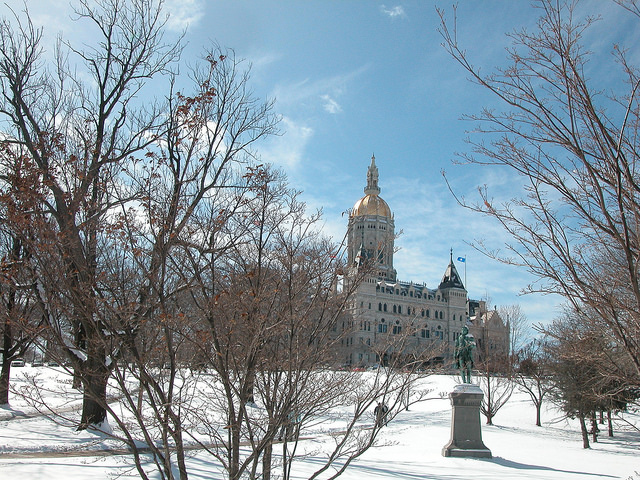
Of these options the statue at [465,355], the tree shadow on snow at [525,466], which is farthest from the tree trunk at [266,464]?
the statue at [465,355]

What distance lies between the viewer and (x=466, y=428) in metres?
17.8

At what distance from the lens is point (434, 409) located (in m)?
38.1

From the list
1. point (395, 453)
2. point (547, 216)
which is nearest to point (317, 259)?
point (547, 216)

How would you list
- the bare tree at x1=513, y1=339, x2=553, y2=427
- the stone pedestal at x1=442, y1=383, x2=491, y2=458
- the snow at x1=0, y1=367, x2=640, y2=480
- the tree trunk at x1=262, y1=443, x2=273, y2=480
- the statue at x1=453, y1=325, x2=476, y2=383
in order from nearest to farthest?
the tree trunk at x1=262, y1=443, x2=273, y2=480 → the snow at x1=0, y1=367, x2=640, y2=480 → the stone pedestal at x1=442, y1=383, x2=491, y2=458 → the statue at x1=453, y1=325, x2=476, y2=383 → the bare tree at x1=513, y1=339, x2=553, y2=427

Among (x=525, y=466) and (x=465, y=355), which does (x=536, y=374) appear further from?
(x=525, y=466)

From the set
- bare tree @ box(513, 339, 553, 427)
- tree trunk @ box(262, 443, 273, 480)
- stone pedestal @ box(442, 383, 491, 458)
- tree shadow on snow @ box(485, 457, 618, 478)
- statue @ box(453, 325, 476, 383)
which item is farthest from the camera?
bare tree @ box(513, 339, 553, 427)

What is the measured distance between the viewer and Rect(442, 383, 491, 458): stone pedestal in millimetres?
17656

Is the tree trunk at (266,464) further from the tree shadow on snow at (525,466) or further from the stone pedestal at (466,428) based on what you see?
the stone pedestal at (466,428)

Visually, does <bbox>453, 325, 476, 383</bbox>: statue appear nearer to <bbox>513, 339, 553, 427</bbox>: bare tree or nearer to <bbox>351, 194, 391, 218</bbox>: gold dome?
<bbox>513, 339, 553, 427</bbox>: bare tree

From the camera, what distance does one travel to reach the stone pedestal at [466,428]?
695 inches

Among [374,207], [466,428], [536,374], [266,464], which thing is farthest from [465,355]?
[374,207]

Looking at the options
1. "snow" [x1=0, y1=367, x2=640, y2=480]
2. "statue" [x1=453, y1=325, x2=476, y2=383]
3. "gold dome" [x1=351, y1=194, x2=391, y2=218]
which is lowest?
"snow" [x1=0, y1=367, x2=640, y2=480]

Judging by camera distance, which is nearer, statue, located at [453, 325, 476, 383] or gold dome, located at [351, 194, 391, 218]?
statue, located at [453, 325, 476, 383]

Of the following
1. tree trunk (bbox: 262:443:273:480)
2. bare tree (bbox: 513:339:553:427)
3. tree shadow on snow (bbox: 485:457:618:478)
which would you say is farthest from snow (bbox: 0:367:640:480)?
bare tree (bbox: 513:339:553:427)
